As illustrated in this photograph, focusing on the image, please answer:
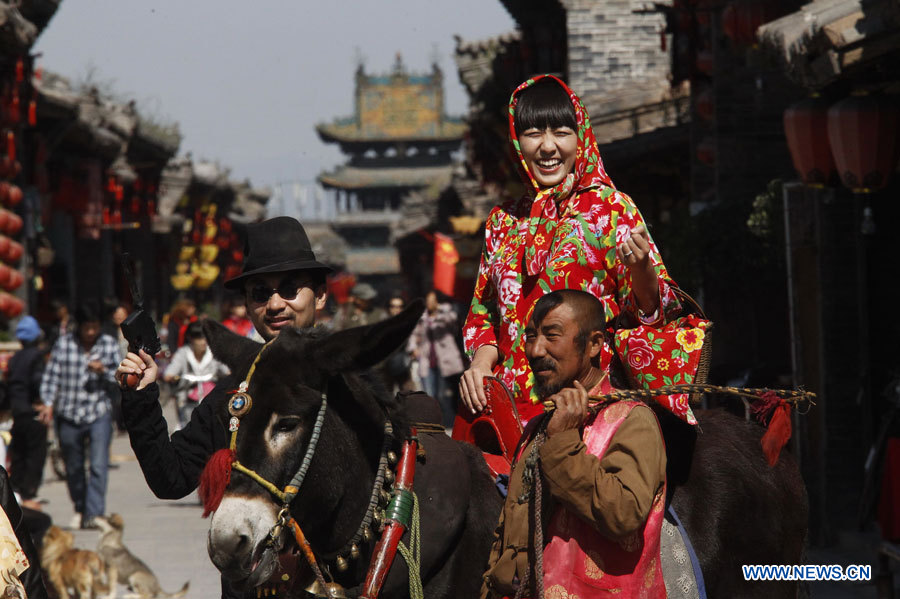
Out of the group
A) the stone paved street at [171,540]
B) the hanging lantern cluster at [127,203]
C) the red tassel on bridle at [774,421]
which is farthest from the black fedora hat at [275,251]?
the hanging lantern cluster at [127,203]

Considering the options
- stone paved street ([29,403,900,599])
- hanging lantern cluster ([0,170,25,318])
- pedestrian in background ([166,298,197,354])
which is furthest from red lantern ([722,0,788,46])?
hanging lantern cluster ([0,170,25,318])

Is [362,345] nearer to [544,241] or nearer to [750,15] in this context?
[544,241]

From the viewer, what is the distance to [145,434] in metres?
4.19

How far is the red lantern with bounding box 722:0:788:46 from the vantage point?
10969 mm

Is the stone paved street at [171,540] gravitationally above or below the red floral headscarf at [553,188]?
below

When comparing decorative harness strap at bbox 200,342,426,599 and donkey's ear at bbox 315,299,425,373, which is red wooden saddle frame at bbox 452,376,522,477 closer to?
decorative harness strap at bbox 200,342,426,599

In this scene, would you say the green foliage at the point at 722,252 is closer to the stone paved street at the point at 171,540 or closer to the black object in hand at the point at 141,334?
the stone paved street at the point at 171,540

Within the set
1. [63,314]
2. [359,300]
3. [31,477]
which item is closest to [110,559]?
[31,477]

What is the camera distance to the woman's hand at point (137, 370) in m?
4.14

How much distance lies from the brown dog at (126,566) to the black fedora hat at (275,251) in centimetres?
506

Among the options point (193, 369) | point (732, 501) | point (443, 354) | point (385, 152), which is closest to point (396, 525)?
point (732, 501)

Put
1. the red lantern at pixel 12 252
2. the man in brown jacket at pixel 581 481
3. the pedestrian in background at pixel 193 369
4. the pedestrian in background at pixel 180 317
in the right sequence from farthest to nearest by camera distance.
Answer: the pedestrian in background at pixel 180 317, the red lantern at pixel 12 252, the pedestrian in background at pixel 193 369, the man in brown jacket at pixel 581 481

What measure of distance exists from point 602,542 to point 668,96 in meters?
14.6

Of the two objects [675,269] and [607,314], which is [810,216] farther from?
[607,314]
